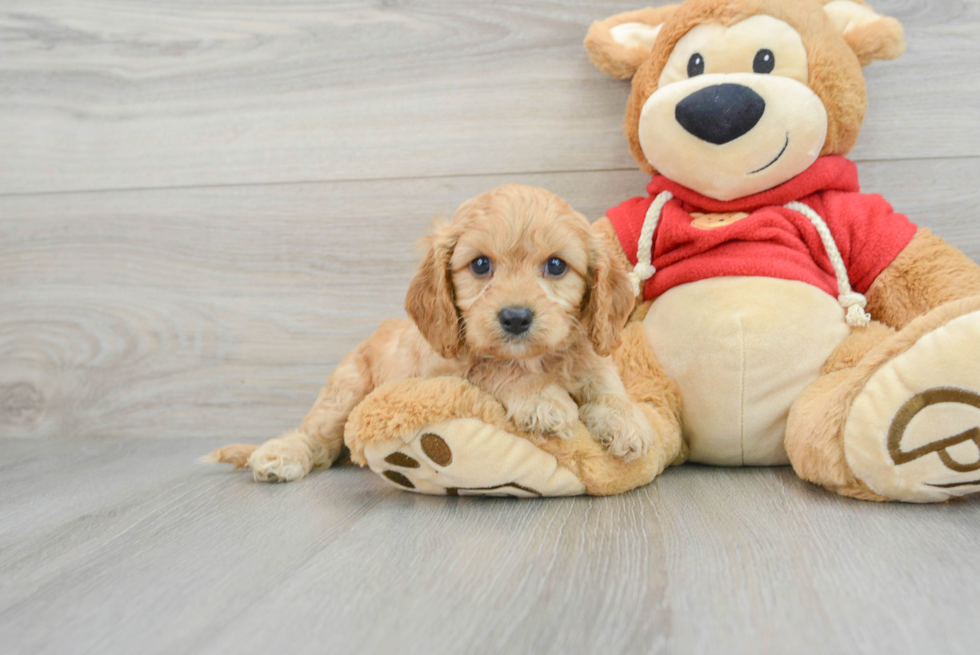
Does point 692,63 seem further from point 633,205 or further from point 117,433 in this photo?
point 117,433

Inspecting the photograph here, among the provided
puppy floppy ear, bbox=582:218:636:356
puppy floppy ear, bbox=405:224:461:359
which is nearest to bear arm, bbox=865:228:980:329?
puppy floppy ear, bbox=582:218:636:356

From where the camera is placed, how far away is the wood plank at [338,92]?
195 centimetres

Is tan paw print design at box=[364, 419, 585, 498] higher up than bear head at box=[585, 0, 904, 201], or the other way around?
bear head at box=[585, 0, 904, 201]

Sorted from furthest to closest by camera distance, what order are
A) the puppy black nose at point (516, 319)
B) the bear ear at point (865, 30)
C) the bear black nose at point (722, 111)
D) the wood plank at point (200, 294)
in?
the wood plank at point (200, 294) < the bear ear at point (865, 30) < the bear black nose at point (722, 111) < the puppy black nose at point (516, 319)

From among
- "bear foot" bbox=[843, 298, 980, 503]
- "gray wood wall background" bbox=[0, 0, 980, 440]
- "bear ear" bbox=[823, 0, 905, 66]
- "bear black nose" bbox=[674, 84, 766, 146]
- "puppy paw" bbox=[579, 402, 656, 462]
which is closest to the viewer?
"bear foot" bbox=[843, 298, 980, 503]

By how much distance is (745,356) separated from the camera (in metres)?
1.57

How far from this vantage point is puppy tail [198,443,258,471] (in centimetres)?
187

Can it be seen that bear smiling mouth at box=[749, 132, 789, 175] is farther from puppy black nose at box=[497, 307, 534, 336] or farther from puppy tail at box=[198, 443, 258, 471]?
puppy tail at box=[198, 443, 258, 471]

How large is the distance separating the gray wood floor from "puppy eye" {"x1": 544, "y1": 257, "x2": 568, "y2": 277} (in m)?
0.47

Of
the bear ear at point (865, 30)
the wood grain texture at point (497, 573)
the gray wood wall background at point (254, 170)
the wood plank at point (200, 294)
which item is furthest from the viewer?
the wood plank at point (200, 294)

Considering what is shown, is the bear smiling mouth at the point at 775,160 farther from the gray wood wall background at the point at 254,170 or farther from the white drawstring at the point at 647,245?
the gray wood wall background at the point at 254,170

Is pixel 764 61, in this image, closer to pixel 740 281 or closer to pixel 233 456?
pixel 740 281

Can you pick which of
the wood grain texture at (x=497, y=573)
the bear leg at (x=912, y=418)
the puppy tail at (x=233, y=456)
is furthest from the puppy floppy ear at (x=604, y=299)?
the puppy tail at (x=233, y=456)

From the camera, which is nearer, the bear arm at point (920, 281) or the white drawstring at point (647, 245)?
the bear arm at point (920, 281)
